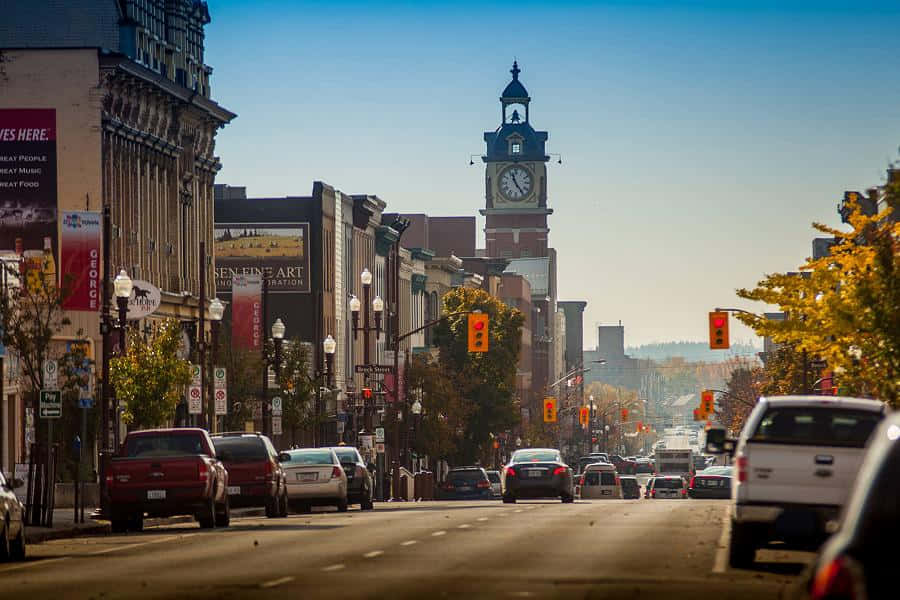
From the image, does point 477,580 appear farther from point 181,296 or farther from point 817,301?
point 181,296

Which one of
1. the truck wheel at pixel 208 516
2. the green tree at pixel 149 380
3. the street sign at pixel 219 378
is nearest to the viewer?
the truck wheel at pixel 208 516

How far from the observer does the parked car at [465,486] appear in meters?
79.5

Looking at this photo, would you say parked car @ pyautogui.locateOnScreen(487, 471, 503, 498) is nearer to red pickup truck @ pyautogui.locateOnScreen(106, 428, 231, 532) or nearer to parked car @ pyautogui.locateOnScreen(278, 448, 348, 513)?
parked car @ pyautogui.locateOnScreen(278, 448, 348, 513)

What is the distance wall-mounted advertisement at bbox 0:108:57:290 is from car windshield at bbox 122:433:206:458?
29509mm

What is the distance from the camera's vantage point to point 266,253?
92438 mm

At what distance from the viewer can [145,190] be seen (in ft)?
224

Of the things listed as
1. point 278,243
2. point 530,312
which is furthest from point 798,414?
point 530,312

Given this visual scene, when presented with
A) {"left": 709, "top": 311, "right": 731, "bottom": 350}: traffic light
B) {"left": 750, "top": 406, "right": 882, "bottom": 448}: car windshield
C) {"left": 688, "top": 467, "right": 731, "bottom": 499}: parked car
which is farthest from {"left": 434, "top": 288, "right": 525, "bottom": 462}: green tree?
{"left": 750, "top": 406, "right": 882, "bottom": 448}: car windshield

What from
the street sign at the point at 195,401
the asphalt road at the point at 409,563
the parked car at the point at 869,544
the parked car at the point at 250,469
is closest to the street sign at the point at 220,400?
the street sign at the point at 195,401

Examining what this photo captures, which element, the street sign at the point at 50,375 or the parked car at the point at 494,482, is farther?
the parked car at the point at 494,482

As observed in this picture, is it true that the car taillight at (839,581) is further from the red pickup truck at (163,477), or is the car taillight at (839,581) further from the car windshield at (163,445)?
the car windshield at (163,445)

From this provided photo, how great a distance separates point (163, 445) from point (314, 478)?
8.80 meters

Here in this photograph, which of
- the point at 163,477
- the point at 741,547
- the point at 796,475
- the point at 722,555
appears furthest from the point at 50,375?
the point at 796,475

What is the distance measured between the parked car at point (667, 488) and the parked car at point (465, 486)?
736 cm
